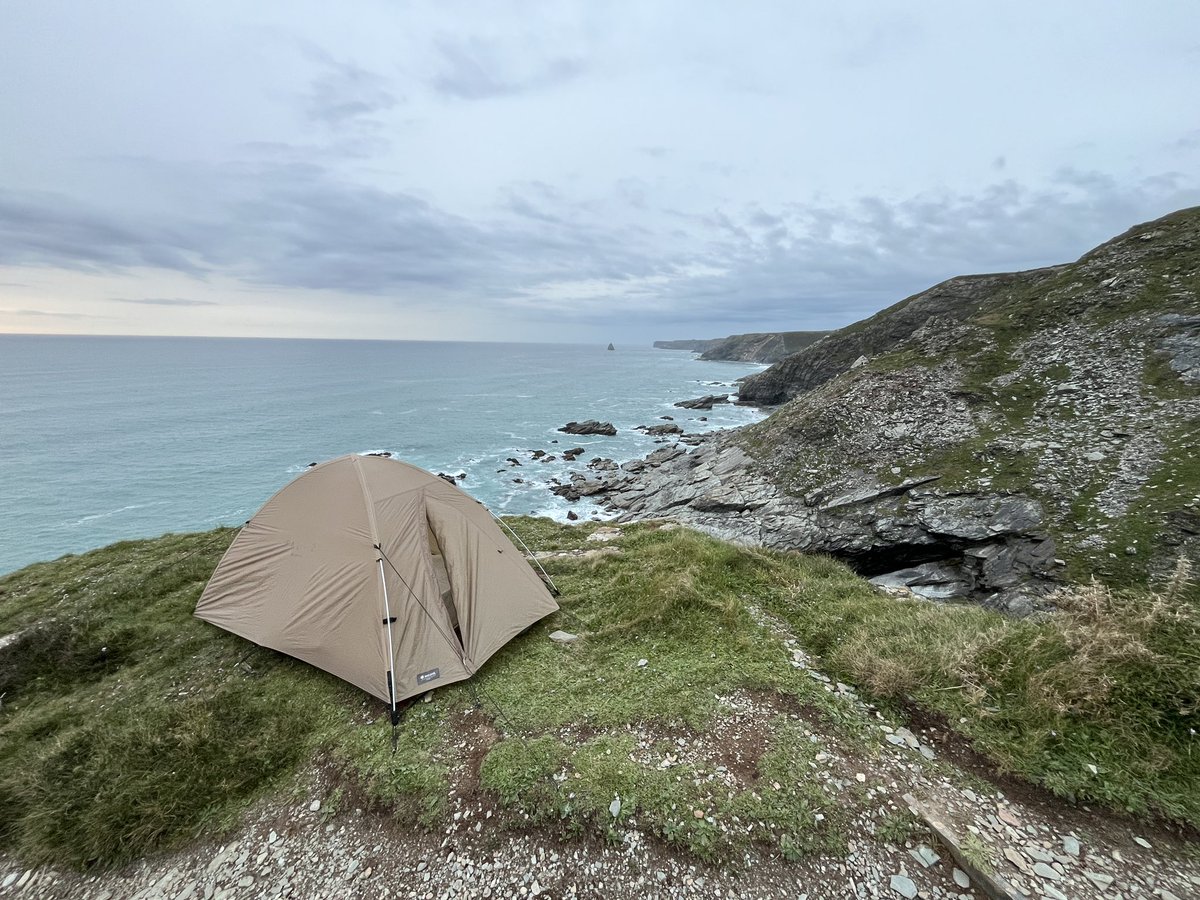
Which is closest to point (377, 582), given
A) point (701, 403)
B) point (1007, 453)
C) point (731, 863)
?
point (731, 863)

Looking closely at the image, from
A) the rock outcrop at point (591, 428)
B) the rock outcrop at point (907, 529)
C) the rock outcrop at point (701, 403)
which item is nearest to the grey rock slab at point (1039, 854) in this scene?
the rock outcrop at point (907, 529)

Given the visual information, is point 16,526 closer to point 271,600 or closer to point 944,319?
point 271,600

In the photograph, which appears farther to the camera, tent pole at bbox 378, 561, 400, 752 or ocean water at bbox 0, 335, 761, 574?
ocean water at bbox 0, 335, 761, 574

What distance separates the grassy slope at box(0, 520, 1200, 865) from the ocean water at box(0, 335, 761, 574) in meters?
27.1

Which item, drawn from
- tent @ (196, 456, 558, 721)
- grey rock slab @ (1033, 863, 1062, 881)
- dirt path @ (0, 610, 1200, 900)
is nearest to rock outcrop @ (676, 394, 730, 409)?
tent @ (196, 456, 558, 721)

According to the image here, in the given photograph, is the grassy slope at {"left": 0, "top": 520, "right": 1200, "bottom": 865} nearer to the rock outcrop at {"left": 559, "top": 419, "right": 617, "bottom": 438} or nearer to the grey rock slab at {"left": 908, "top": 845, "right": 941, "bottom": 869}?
the grey rock slab at {"left": 908, "top": 845, "right": 941, "bottom": 869}

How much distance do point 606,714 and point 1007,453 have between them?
922 inches

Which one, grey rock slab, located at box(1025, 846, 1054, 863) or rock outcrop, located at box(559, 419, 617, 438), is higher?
grey rock slab, located at box(1025, 846, 1054, 863)

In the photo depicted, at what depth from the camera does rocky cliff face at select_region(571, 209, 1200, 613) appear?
52.9ft

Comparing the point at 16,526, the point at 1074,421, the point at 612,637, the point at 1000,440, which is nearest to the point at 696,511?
the point at 1000,440

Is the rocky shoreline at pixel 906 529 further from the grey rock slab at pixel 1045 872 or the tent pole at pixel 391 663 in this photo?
the tent pole at pixel 391 663

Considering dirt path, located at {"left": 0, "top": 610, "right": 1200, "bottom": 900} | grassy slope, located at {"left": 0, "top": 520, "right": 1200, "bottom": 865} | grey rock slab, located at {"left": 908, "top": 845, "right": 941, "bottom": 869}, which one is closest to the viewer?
dirt path, located at {"left": 0, "top": 610, "right": 1200, "bottom": 900}

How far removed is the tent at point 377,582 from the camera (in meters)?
7.82

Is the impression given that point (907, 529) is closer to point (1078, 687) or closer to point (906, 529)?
point (906, 529)
